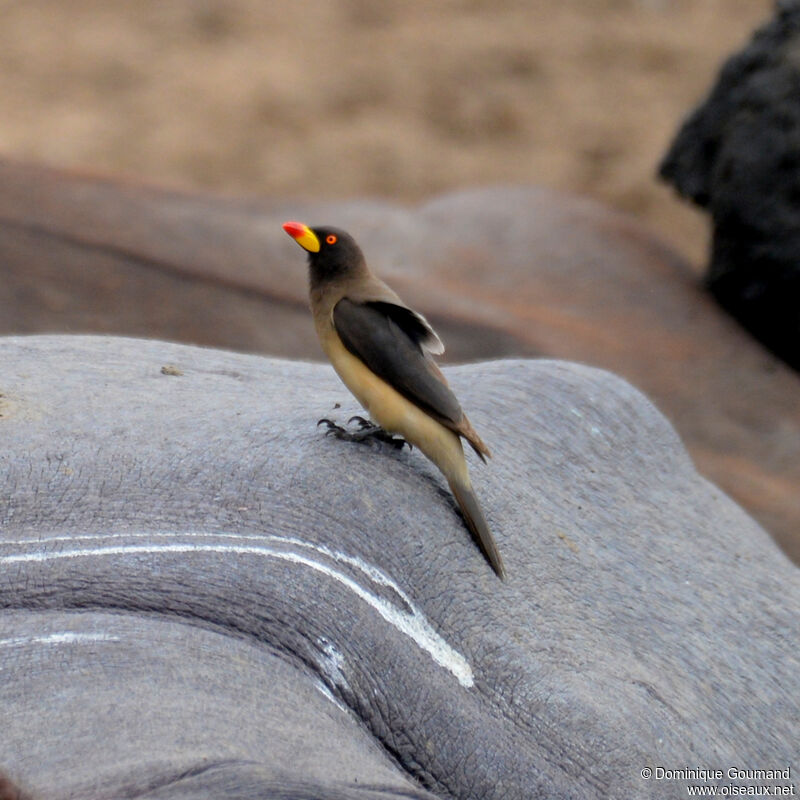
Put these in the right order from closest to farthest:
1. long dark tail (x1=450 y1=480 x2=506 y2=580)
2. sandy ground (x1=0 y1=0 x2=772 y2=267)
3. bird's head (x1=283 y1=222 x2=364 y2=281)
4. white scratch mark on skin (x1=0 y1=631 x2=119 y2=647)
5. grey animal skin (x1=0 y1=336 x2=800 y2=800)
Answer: grey animal skin (x1=0 y1=336 x2=800 y2=800), white scratch mark on skin (x1=0 y1=631 x2=119 y2=647), long dark tail (x1=450 y1=480 x2=506 y2=580), bird's head (x1=283 y1=222 x2=364 y2=281), sandy ground (x1=0 y1=0 x2=772 y2=267)

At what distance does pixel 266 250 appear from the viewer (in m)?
5.77

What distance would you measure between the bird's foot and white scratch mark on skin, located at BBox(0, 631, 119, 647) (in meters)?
0.65

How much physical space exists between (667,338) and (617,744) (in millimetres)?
4138

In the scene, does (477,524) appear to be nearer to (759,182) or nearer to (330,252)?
(330,252)

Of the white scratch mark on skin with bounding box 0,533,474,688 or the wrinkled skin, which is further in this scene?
the wrinkled skin

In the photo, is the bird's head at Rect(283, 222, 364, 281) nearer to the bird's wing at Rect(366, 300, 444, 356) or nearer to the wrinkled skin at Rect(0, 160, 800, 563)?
the bird's wing at Rect(366, 300, 444, 356)

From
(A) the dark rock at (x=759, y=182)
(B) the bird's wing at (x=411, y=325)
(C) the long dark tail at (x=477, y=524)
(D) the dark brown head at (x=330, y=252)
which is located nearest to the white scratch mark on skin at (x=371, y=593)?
(C) the long dark tail at (x=477, y=524)

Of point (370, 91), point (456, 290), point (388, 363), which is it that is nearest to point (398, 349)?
point (388, 363)

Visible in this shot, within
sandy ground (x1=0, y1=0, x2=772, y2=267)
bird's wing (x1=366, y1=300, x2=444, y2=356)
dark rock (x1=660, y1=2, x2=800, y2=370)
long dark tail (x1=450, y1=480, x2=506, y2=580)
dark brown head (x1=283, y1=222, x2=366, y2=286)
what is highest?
bird's wing (x1=366, y1=300, x2=444, y2=356)

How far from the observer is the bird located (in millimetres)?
2211

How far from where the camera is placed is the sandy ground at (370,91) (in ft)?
29.2

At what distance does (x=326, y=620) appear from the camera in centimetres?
195

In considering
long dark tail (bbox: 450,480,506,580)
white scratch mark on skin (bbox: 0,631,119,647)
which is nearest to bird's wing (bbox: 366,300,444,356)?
long dark tail (bbox: 450,480,506,580)

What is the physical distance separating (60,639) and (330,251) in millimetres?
1003
